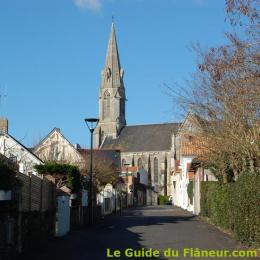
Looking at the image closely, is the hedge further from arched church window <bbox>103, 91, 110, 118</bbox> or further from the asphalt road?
arched church window <bbox>103, 91, 110, 118</bbox>

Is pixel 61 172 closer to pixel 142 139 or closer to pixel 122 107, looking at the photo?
pixel 142 139

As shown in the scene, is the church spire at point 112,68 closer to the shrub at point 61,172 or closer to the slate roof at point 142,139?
the slate roof at point 142,139

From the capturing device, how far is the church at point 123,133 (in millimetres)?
129625

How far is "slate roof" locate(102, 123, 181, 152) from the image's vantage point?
437ft

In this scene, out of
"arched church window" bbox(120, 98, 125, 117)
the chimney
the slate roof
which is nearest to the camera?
the chimney

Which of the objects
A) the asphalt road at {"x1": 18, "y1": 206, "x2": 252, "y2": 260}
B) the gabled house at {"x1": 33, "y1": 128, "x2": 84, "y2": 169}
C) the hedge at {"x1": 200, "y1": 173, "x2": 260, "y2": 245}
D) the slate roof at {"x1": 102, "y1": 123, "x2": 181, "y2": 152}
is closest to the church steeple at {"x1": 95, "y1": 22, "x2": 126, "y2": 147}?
the slate roof at {"x1": 102, "y1": 123, "x2": 181, "y2": 152}

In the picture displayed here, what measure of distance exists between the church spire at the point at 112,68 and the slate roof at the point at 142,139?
1197 centimetres

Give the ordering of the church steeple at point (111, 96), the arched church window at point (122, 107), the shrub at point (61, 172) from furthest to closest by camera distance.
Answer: the arched church window at point (122, 107)
the church steeple at point (111, 96)
the shrub at point (61, 172)

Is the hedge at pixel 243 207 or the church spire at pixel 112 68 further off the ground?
the church spire at pixel 112 68

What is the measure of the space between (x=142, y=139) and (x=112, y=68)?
20431 mm

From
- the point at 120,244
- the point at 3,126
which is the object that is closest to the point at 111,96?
the point at 3,126

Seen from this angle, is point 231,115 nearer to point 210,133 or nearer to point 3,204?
point 210,133

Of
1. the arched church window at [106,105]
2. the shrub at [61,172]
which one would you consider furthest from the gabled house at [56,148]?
the arched church window at [106,105]

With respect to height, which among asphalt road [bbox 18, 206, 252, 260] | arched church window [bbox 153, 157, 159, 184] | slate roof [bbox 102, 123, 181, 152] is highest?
slate roof [bbox 102, 123, 181, 152]
